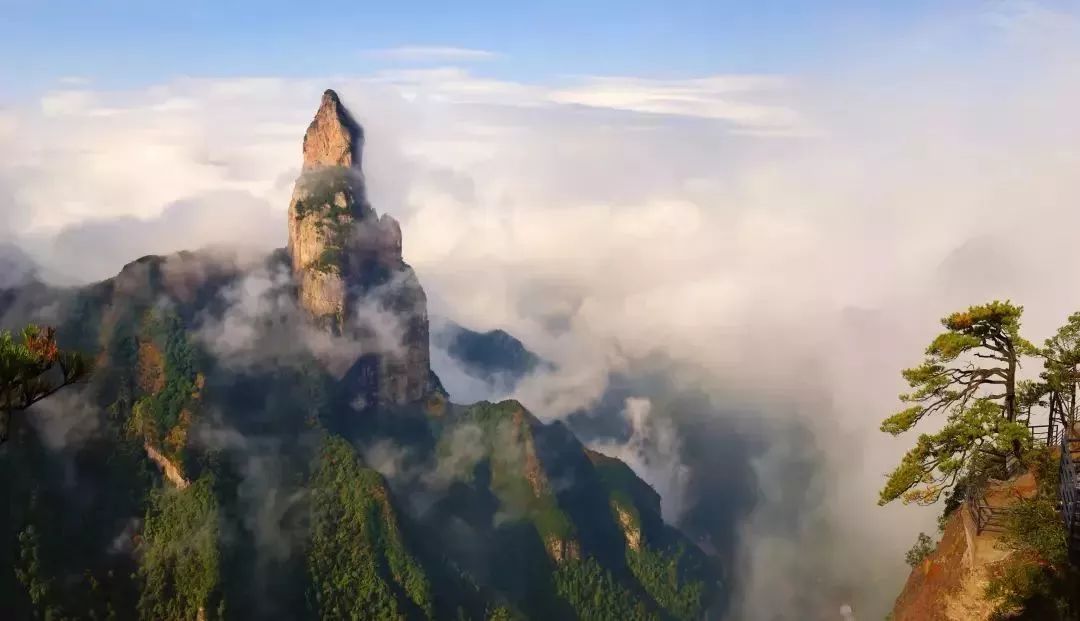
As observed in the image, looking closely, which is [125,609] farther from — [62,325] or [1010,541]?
[1010,541]

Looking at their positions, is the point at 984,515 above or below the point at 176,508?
above

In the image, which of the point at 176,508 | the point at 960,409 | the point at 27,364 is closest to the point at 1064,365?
the point at 960,409

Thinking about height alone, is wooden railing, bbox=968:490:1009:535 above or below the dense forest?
above

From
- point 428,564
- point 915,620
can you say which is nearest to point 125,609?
point 428,564

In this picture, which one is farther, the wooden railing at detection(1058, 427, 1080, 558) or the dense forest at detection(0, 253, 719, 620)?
the dense forest at detection(0, 253, 719, 620)

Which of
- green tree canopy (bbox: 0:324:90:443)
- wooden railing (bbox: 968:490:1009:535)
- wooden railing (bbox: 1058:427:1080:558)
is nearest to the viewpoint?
green tree canopy (bbox: 0:324:90:443)

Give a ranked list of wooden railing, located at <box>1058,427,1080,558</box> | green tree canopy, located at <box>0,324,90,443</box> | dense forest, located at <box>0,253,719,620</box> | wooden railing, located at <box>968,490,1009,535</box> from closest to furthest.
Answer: green tree canopy, located at <box>0,324,90,443</box> < wooden railing, located at <box>1058,427,1080,558</box> < wooden railing, located at <box>968,490,1009,535</box> < dense forest, located at <box>0,253,719,620</box>

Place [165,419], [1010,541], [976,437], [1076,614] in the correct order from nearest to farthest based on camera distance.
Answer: [1076,614] → [1010,541] → [976,437] → [165,419]

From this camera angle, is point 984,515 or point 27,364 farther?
point 984,515

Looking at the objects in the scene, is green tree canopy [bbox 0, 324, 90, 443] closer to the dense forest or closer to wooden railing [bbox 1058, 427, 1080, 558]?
wooden railing [bbox 1058, 427, 1080, 558]

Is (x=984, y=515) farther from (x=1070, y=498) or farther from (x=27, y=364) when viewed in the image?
(x=27, y=364)

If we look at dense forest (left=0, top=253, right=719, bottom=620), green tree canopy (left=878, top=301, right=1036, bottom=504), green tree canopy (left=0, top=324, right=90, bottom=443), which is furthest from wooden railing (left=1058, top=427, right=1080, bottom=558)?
dense forest (left=0, top=253, right=719, bottom=620)
